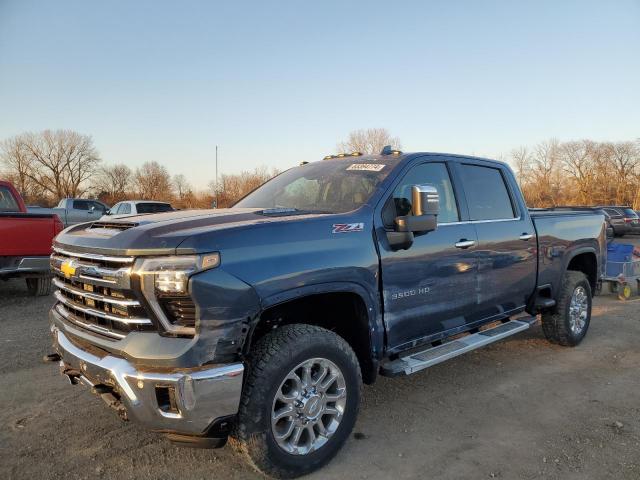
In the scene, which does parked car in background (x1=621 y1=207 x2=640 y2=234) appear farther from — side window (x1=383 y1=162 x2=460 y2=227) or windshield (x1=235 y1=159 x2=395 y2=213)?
windshield (x1=235 y1=159 x2=395 y2=213)

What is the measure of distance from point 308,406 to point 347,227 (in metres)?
1.14

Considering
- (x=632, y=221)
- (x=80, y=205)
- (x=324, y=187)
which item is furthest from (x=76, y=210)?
(x=632, y=221)

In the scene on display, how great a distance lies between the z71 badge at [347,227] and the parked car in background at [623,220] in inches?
973

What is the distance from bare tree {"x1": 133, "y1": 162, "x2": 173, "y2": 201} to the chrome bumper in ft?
247

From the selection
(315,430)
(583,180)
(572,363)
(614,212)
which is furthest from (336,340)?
(583,180)

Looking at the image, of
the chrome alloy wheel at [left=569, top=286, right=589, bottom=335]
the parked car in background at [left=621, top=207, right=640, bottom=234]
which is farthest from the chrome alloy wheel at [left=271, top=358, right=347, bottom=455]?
the parked car in background at [left=621, top=207, right=640, bottom=234]

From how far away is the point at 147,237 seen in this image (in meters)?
2.51

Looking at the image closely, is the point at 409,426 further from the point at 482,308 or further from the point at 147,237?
the point at 147,237

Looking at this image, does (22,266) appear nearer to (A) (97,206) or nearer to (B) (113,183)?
(A) (97,206)

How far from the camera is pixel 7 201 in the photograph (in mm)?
8461

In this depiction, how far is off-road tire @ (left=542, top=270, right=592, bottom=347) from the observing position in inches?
206

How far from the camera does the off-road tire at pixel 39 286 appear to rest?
25.9 feet

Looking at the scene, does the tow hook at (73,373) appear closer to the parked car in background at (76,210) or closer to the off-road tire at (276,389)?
the off-road tire at (276,389)

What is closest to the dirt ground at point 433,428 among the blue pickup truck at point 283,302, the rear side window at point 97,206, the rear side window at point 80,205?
the blue pickup truck at point 283,302
